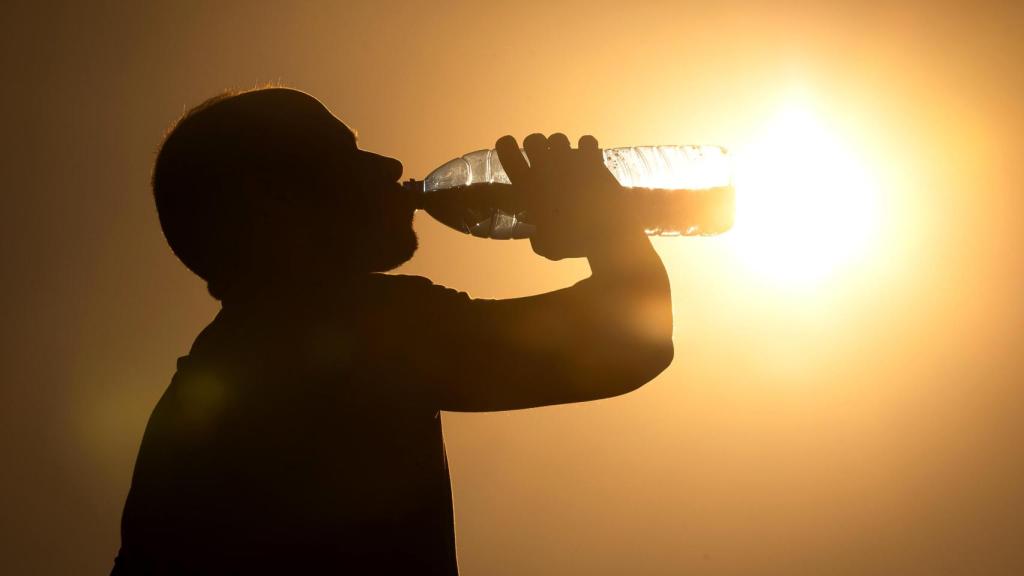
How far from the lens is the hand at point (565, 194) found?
27.6 inches

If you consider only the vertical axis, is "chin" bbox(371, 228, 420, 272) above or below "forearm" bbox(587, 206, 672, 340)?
above

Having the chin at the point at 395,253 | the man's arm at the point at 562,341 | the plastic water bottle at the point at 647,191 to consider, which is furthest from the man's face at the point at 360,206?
the plastic water bottle at the point at 647,191

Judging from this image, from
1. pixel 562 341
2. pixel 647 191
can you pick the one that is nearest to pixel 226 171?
pixel 562 341

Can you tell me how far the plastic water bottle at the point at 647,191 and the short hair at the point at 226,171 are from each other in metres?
0.64

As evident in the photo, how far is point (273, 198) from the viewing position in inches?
27.9

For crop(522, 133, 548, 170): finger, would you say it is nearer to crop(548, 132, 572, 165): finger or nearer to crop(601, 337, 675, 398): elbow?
crop(548, 132, 572, 165): finger

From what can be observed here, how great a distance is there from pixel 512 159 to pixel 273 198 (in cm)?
18

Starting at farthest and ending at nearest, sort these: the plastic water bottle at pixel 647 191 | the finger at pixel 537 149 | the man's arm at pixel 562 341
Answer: the plastic water bottle at pixel 647 191
the finger at pixel 537 149
the man's arm at pixel 562 341

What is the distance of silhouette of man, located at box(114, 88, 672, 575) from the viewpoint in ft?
2.11

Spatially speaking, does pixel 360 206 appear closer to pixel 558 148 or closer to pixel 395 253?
pixel 395 253

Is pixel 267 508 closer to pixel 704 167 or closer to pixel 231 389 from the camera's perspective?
pixel 231 389

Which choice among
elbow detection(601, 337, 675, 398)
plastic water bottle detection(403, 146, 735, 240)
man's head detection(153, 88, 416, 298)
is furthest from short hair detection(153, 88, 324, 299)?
plastic water bottle detection(403, 146, 735, 240)

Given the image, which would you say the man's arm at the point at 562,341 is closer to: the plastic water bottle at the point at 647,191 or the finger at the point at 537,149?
the finger at the point at 537,149

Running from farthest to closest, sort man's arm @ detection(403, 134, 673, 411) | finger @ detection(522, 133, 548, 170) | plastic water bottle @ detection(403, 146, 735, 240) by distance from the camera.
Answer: plastic water bottle @ detection(403, 146, 735, 240), finger @ detection(522, 133, 548, 170), man's arm @ detection(403, 134, 673, 411)
